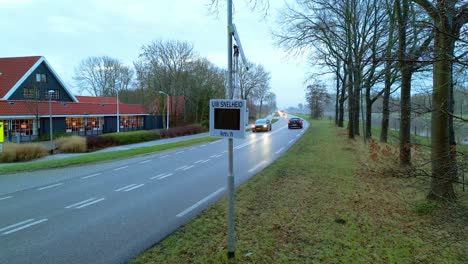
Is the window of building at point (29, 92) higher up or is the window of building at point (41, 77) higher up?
the window of building at point (41, 77)

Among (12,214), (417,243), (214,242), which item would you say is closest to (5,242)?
(12,214)

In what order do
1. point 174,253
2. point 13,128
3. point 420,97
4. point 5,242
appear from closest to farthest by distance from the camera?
point 174,253, point 5,242, point 420,97, point 13,128

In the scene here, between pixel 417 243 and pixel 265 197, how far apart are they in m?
3.47

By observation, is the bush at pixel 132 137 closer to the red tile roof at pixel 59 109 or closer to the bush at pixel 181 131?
the bush at pixel 181 131

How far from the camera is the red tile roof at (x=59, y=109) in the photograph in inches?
1166

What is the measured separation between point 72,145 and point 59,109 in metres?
13.6

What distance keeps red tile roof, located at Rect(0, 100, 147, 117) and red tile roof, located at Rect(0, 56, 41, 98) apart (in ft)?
12.0

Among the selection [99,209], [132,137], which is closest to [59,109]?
[132,137]

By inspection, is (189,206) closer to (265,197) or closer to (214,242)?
(265,197)

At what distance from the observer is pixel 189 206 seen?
7098 millimetres

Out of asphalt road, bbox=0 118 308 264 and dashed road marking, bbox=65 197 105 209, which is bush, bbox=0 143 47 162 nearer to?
asphalt road, bbox=0 118 308 264

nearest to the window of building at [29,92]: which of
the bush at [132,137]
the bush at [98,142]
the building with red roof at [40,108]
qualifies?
the building with red roof at [40,108]

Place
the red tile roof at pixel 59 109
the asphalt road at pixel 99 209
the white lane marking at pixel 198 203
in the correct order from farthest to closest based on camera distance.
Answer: the red tile roof at pixel 59 109 < the white lane marking at pixel 198 203 < the asphalt road at pixel 99 209

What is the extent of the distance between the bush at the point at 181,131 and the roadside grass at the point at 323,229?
28.8m
